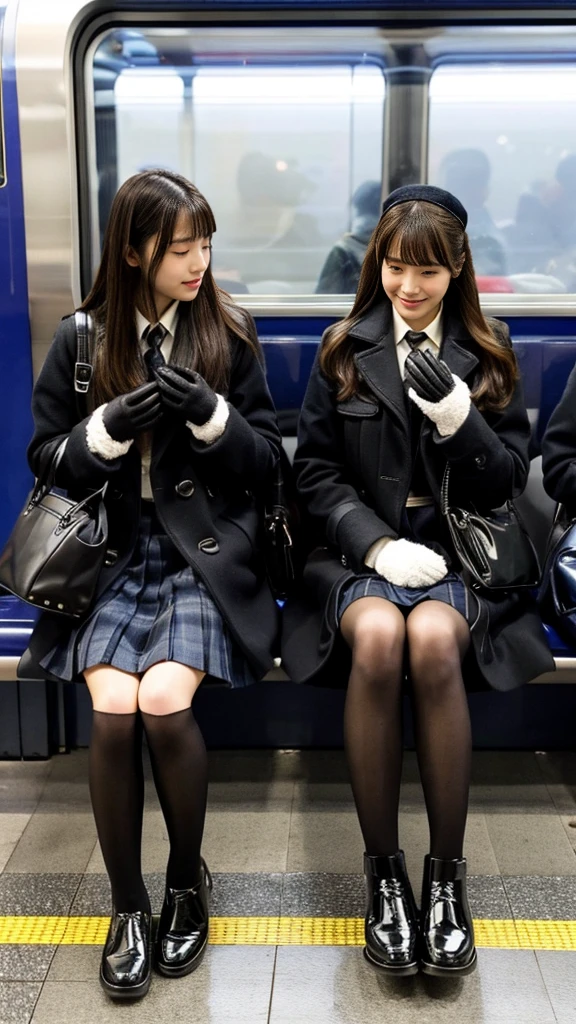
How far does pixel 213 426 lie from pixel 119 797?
0.85 metres

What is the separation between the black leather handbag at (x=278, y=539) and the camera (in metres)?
2.65

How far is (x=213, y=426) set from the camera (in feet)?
7.88

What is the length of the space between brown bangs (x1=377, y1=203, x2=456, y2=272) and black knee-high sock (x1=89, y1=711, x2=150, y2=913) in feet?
4.00

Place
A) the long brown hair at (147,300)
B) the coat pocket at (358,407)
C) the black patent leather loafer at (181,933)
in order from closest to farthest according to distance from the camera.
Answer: the black patent leather loafer at (181,933) < the long brown hair at (147,300) < the coat pocket at (358,407)

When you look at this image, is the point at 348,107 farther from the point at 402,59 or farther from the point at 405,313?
the point at 405,313

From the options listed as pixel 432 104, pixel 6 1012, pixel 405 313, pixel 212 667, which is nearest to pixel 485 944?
pixel 212 667

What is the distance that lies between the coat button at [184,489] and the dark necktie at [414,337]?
0.66 meters

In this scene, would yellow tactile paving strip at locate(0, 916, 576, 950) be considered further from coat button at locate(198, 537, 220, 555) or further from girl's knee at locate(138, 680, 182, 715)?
coat button at locate(198, 537, 220, 555)

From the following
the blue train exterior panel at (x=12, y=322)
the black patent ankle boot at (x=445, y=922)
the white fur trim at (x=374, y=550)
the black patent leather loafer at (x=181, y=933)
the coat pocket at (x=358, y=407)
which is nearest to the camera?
the black patent ankle boot at (x=445, y=922)

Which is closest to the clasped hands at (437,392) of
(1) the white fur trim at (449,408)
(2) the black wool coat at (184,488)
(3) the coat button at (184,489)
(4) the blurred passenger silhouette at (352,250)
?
(1) the white fur trim at (449,408)

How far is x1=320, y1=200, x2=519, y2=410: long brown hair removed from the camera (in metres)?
2.39

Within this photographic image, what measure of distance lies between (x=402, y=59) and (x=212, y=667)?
1.90m

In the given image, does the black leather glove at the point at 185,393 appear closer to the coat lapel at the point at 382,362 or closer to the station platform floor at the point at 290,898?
the coat lapel at the point at 382,362

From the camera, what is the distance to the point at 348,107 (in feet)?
10.2
